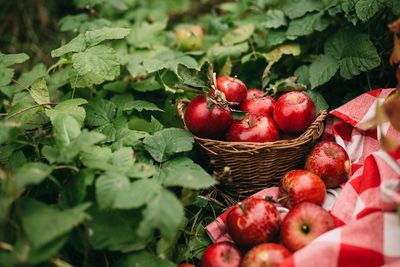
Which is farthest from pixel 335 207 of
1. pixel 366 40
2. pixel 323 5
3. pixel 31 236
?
pixel 323 5

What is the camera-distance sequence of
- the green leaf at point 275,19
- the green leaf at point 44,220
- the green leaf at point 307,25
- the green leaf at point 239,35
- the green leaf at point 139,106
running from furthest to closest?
1. the green leaf at point 239,35
2. the green leaf at point 275,19
3. the green leaf at point 307,25
4. the green leaf at point 139,106
5. the green leaf at point 44,220

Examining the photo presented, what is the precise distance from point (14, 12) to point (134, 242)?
2.50 m

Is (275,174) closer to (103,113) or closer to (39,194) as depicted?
(103,113)

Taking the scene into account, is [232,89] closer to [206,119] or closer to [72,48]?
[206,119]

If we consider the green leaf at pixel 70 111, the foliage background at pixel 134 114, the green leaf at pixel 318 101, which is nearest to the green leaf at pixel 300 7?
the foliage background at pixel 134 114

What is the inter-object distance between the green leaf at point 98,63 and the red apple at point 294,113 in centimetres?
69

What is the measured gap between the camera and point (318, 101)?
1.77 metres

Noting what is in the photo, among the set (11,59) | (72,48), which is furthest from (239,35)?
(11,59)

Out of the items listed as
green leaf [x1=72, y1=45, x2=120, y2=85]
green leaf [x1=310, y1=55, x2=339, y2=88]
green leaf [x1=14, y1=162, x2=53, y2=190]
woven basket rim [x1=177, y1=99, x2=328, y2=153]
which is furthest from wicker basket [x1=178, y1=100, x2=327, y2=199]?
green leaf [x1=14, y1=162, x2=53, y2=190]

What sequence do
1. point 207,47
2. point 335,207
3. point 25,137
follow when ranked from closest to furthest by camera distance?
point 335,207 < point 25,137 < point 207,47

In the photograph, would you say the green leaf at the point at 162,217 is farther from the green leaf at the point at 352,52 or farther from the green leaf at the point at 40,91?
the green leaf at the point at 352,52

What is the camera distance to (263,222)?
4.31 ft

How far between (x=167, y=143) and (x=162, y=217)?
0.46 m

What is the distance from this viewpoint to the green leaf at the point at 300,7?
1.99 m
